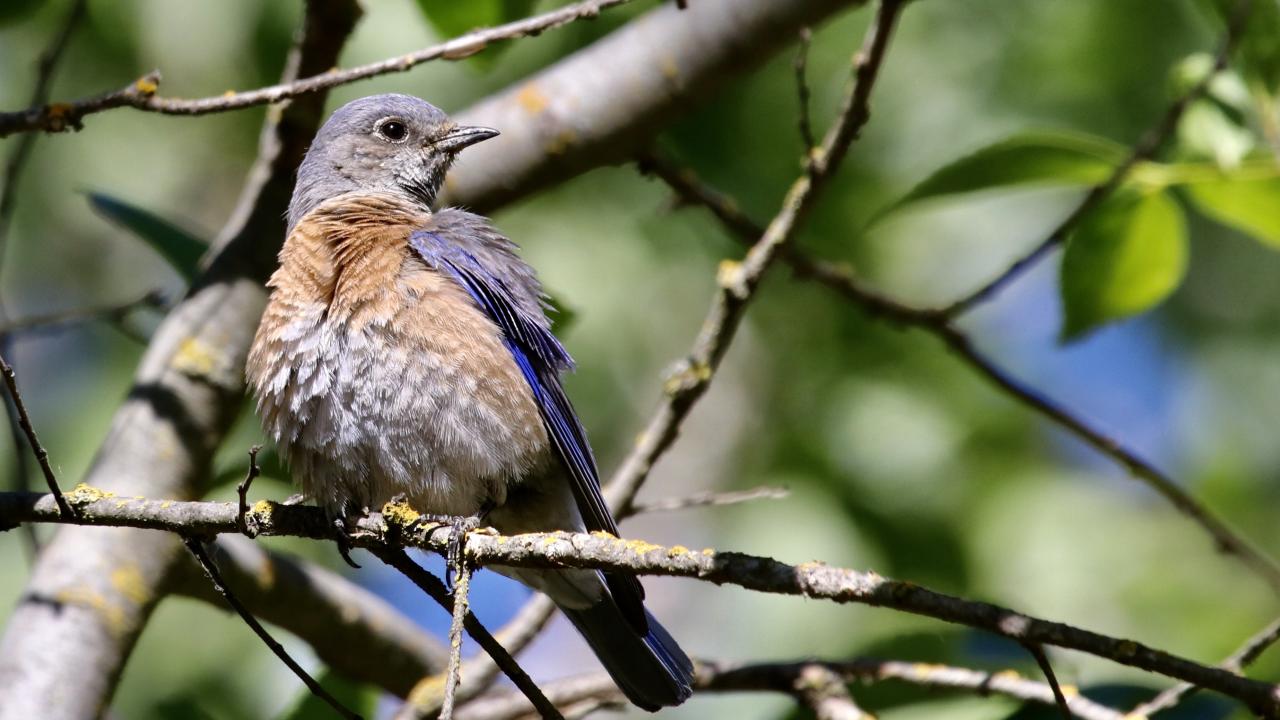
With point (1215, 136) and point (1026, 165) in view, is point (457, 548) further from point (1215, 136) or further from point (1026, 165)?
point (1215, 136)

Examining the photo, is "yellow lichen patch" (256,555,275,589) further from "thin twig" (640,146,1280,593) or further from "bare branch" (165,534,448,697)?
"thin twig" (640,146,1280,593)

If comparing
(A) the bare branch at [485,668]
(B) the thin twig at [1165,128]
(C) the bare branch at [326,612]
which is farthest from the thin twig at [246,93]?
(A) the bare branch at [485,668]

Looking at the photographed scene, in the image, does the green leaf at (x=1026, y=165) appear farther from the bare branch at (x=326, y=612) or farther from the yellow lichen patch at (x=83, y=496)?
the bare branch at (x=326, y=612)

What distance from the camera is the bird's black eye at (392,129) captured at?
5.82 m

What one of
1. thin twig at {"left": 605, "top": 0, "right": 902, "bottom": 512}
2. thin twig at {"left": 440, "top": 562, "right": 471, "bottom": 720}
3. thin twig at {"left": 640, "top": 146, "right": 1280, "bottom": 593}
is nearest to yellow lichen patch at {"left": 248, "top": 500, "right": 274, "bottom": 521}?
thin twig at {"left": 440, "top": 562, "right": 471, "bottom": 720}

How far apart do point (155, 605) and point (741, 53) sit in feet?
9.97

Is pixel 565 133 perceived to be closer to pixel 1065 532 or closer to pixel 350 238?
pixel 350 238

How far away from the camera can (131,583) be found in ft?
15.3

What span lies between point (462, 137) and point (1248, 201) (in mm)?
2959

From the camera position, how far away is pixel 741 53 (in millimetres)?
5340

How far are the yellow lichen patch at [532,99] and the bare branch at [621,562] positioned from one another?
84.2 inches

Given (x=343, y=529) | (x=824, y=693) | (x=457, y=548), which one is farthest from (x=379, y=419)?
(x=824, y=693)

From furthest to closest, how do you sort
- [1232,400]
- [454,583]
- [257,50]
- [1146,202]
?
[1232,400], [257,50], [1146,202], [454,583]

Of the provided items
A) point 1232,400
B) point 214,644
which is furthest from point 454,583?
point 1232,400
